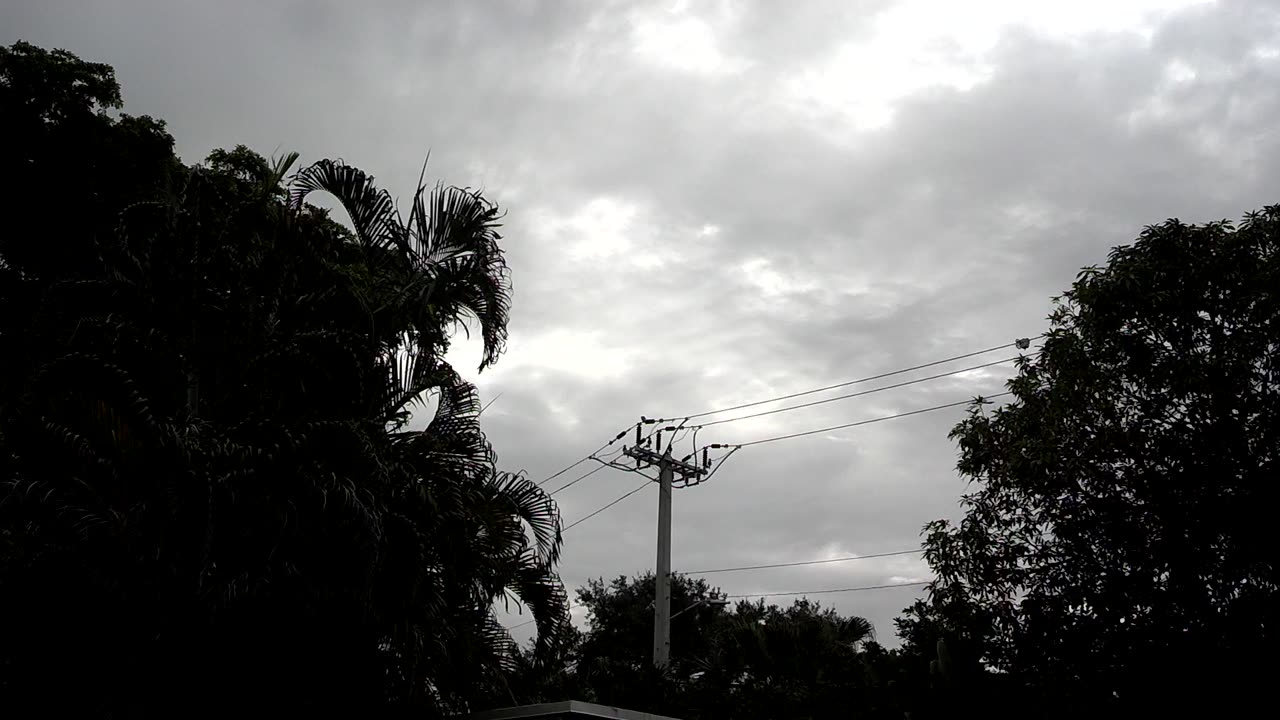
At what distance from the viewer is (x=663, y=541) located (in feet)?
85.7

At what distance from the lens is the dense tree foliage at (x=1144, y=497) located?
1359 cm

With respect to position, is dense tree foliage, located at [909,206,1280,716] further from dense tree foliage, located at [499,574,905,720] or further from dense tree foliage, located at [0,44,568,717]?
dense tree foliage, located at [0,44,568,717]

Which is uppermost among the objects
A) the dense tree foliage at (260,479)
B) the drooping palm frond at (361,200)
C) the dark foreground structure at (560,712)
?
the drooping palm frond at (361,200)

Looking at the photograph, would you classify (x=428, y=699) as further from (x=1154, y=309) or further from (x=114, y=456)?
(x=1154, y=309)

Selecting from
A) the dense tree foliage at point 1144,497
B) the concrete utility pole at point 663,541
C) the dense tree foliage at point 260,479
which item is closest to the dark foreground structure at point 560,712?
the dense tree foliage at point 260,479

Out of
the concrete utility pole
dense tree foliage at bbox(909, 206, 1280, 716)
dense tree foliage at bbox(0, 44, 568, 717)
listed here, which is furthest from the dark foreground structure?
the concrete utility pole

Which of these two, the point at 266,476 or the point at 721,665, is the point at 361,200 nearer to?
the point at 266,476

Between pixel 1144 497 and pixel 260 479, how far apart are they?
10.5 m

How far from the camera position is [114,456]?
10234 millimetres

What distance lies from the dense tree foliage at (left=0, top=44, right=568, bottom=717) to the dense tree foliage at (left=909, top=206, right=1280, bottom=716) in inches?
249

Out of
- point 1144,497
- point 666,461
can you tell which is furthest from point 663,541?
point 1144,497

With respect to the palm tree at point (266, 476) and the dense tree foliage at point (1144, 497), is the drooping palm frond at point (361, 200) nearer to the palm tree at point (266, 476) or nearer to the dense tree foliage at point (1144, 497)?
the palm tree at point (266, 476)

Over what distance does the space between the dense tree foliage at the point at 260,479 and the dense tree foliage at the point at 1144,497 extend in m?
6.33

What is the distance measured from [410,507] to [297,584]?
1435mm
